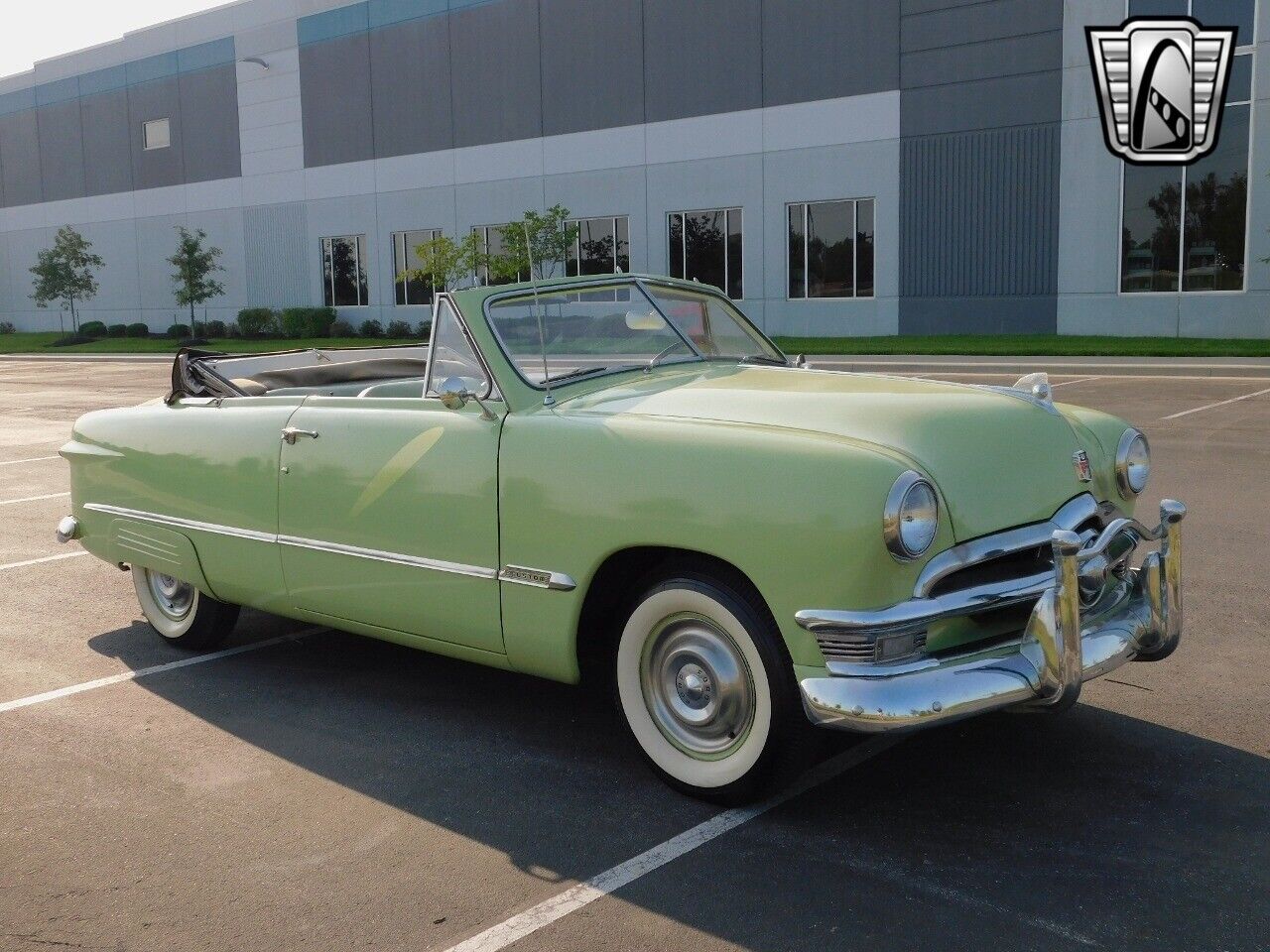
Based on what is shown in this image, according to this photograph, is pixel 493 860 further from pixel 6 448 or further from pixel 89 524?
pixel 6 448

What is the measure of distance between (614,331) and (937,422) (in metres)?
1.53

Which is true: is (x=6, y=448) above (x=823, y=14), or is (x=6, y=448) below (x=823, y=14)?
below

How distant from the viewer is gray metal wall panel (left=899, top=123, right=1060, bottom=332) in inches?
1079

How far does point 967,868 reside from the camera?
3367 mm

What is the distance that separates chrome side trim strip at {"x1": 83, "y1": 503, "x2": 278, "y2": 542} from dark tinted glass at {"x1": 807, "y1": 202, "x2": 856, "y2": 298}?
2636cm

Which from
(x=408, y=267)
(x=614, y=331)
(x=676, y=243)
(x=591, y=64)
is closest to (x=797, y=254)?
(x=676, y=243)

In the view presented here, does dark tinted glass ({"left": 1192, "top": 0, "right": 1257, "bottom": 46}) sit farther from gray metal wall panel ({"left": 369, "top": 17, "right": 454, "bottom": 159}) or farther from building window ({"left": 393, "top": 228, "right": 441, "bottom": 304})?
building window ({"left": 393, "top": 228, "right": 441, "bottom": 304})

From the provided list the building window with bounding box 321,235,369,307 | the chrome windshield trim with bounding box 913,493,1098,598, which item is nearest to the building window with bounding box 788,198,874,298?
the building window with bounding box 321,235,369,307

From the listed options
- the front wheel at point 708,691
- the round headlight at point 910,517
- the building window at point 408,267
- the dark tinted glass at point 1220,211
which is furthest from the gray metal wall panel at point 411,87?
the round headlight at point 910,517

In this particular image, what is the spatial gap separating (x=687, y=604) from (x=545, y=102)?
32.7 meters

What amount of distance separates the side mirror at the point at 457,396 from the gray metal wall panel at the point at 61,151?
165 ft

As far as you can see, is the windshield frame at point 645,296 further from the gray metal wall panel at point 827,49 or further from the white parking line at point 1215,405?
the gray metal wall panel at point 827,49

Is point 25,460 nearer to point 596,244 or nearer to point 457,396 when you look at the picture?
point 457,396

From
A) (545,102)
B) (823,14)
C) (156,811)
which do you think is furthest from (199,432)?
(545,102)
